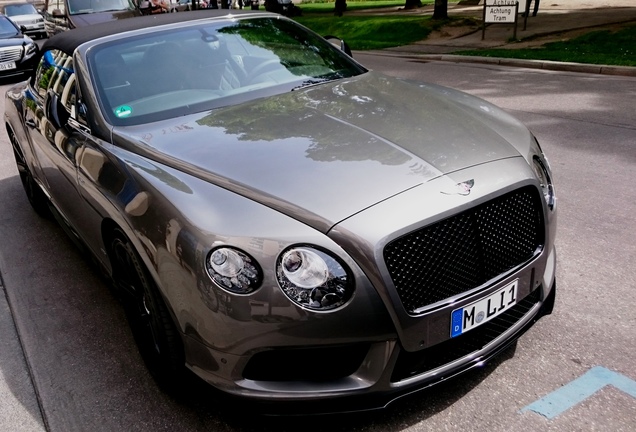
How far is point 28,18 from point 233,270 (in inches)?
1036

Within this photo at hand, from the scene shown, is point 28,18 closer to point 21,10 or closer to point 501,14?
point 21,10

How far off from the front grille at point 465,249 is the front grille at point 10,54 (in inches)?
557

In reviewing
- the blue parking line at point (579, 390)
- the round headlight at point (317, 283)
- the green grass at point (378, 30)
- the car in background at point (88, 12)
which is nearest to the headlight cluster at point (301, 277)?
the round headlight at point (317, 283)

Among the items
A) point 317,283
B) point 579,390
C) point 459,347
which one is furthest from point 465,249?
point 579,390

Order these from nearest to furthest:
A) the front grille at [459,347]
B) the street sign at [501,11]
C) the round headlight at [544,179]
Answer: the front grille at [459,347] → the round headlight at [544,179] → the street sign at [501,11]

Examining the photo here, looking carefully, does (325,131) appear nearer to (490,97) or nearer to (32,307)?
(32,307)

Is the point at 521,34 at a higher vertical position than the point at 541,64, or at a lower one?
lower

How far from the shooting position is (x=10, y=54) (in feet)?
46.7

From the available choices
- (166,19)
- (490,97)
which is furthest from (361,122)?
(490,97)

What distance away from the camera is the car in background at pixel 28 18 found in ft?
81.0

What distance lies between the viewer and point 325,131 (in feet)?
10.2

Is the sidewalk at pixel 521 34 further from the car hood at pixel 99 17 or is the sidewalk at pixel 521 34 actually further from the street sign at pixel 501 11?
the car hood at pixel 99 17

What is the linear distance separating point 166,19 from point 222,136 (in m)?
1.58

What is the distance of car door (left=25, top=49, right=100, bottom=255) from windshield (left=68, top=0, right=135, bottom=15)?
1019 centimetres
